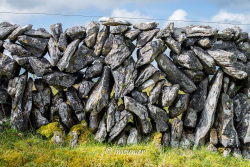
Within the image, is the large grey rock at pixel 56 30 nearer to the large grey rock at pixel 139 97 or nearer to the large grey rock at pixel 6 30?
the large grey rock at pixel 6 30

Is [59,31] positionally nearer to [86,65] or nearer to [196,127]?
[86,65]

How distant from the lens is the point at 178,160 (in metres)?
11.9

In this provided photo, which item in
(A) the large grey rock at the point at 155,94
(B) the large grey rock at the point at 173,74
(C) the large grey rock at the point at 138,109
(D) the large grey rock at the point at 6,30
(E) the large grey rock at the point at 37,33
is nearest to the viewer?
(C) the large grey rock at the point at 138,109

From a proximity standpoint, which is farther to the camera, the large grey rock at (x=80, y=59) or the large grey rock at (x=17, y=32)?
the large grey rock at (x=17, y=32)

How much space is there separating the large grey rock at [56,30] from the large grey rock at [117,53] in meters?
2.37

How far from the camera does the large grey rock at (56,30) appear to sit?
14.3 meters

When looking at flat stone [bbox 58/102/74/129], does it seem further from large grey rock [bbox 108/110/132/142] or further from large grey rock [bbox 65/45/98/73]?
large grey rock [bbox 108/110/132/142]

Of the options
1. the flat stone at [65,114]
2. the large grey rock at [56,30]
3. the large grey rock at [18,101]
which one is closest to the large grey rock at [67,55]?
the large grey rock at [56,30]

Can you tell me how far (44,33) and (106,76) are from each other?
3.36 meters

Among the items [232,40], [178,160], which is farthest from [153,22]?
Answer: [178,160]

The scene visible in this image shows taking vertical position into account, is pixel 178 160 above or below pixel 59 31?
below

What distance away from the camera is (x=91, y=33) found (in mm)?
14031

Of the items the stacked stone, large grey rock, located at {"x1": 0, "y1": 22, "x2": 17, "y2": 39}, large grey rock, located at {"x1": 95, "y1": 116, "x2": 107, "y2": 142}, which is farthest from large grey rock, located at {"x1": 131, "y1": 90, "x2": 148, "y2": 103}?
large grey rock, located at {"x1": 0, "y1": 22, "x2": 17, "y2": 39}

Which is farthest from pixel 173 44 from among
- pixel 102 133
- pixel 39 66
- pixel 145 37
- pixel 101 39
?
pixel 39 66
